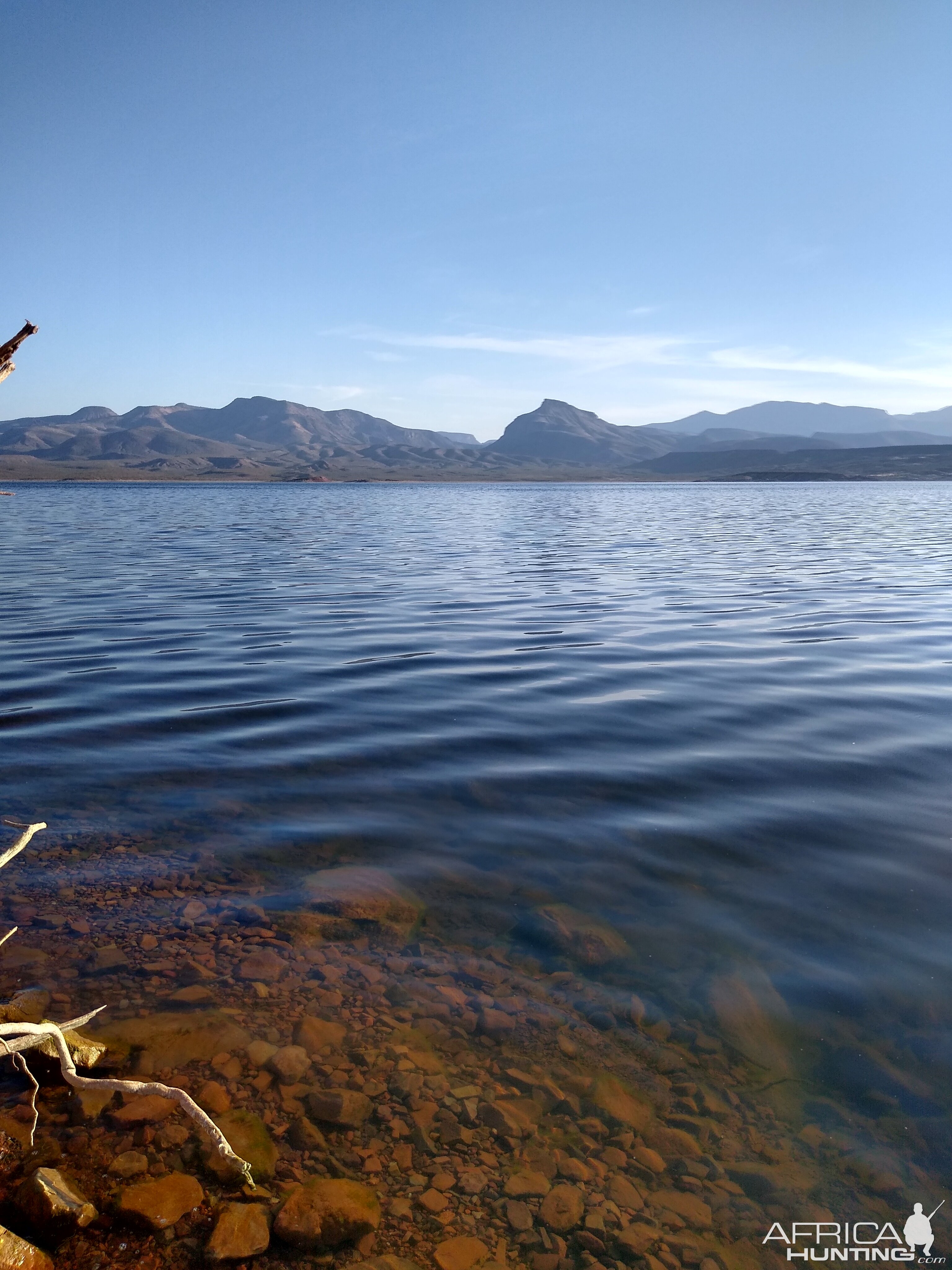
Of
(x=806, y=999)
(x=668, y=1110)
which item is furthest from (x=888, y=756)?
(x=668, y=1110)

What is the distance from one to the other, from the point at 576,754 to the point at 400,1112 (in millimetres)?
4880

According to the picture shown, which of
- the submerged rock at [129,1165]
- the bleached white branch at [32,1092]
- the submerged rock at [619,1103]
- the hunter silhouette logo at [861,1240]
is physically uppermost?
the bleached white branch at [32,1092]

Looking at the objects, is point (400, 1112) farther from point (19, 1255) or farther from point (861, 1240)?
point (861, 1240)

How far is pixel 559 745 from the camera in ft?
27.7

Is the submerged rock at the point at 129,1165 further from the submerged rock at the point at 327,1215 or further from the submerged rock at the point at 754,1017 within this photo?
the submerged rock at the point at 754,1017

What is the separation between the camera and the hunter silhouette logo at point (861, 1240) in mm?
2959

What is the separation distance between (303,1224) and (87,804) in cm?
478

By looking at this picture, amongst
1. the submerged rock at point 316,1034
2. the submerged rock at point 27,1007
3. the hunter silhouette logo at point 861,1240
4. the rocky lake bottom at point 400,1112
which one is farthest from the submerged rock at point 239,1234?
the hunter silhouette logo at point 861,1240

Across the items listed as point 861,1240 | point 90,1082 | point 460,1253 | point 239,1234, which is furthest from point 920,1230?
point 90,1082

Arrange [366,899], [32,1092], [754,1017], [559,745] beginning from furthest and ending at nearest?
[559,745] → [366,899] → [754,1017] → [32,1092]

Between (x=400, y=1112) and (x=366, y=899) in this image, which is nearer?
(x=400, y=1112)

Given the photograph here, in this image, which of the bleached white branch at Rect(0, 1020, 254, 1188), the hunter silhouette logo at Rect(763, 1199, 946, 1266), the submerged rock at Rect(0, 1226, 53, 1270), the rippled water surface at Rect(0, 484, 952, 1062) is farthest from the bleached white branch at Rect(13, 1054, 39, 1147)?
the hunter silhouette logo at Rect(763, 1199, 946, 1266)

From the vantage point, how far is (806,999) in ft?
14.2

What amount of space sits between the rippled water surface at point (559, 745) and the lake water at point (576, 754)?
0.12ft
